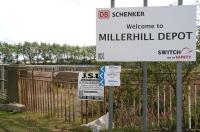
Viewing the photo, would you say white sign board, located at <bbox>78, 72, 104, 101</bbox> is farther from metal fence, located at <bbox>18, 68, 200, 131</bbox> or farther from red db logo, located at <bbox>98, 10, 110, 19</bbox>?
metal fence, located at <bbox>18, 68, 200, 131</bbox>

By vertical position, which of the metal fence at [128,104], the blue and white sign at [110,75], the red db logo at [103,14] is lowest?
the metal fence at [128,104]

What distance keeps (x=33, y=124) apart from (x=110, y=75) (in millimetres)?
4739

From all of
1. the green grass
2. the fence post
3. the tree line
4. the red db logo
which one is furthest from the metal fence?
the tree line

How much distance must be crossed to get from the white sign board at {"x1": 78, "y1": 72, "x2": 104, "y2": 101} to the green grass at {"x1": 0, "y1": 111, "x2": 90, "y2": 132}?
73.3 inches

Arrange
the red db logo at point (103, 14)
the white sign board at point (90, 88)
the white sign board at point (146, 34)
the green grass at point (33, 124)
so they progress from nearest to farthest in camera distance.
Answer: the white sign board at point (146, 34), the red db logo at point (103, 14), the white sign board at point (90, 88), the green grass at point (33, 124)

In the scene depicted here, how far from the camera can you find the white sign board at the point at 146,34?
8.62 metres

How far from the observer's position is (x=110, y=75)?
9.15m

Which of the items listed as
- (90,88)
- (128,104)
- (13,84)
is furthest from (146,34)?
(13,84)

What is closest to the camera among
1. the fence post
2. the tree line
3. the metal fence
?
the metal fence

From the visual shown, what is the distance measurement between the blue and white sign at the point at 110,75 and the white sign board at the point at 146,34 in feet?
0.60

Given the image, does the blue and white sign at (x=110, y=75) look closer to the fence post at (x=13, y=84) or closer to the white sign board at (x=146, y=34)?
the white sign board at (x=146, y=34)

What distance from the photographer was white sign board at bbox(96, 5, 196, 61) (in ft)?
28.3

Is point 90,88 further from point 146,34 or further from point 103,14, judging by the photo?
point 146,34

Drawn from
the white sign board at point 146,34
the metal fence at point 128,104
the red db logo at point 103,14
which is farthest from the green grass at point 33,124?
the red db logo at point 103,14
